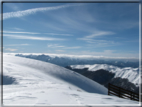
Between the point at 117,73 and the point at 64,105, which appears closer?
the point at 64,105

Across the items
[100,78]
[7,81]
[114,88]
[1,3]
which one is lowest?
[100,78]

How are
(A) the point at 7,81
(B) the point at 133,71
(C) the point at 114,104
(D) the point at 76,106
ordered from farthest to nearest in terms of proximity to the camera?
(B) the point at 133,71, (A) the point at 7,81, (C) the point at 114,104, (D) the point at 76,106

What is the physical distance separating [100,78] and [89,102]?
6601 inches

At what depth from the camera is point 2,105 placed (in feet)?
10.6

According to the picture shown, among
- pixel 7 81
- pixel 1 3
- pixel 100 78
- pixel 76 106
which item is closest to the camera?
pixel 76 106

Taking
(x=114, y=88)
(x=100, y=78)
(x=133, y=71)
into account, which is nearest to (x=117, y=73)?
(x=133, y=71)

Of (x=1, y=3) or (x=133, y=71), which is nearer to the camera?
(x=1, y=3)

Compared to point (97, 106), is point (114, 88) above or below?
below

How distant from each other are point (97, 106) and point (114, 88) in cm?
570

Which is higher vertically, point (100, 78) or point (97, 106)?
point (97, 106)

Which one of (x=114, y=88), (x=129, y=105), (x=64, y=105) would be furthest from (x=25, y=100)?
(x=114, y=88)

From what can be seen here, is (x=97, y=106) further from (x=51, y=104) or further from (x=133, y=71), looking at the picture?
(x=133, y=71)

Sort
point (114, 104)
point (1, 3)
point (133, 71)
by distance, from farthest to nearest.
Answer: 1. point (133, 71)
2. point (1, 3)
3. point (114, 104)

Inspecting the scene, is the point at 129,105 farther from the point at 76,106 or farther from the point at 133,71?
the point at 133,71
